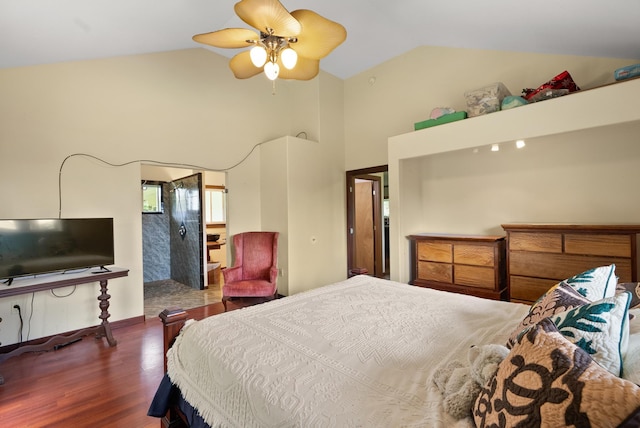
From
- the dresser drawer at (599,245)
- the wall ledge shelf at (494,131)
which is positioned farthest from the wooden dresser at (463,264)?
the dresser drawer at (599,245)

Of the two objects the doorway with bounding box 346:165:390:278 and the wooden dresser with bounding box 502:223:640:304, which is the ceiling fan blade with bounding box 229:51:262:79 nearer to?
the wooden dresser with bounding box 502:223:640:304

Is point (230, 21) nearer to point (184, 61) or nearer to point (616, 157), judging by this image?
point (184, 61)

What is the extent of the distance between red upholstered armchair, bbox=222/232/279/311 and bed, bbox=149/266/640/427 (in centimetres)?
189

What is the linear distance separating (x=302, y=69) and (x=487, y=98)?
194cm

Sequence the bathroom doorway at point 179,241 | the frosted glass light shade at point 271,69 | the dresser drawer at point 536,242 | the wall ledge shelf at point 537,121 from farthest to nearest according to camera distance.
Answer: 1. the bathroom doorway at point 179,241
2. the dresser drawer at point 536,242
3. the wall ledge shelf at point 537,121
4. the frosted glass light shade at point 271,69

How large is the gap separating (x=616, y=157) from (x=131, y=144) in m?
5.09

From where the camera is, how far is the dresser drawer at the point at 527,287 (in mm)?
2816

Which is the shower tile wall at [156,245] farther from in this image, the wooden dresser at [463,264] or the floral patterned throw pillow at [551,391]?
the floral patterned throw pillow at [551,391]

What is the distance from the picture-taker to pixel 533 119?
8.86ft

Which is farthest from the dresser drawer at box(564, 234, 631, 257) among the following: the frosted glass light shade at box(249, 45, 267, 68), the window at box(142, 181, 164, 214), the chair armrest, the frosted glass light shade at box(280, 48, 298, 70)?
the window at box(142, 181, 164, 214)

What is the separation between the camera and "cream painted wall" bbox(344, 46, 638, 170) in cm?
302

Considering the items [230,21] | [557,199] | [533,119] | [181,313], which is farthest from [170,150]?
[557,199]

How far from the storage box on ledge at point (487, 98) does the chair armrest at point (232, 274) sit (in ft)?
11.1

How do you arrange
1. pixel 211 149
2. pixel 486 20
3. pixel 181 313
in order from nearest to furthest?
pixel 181 313
pixel 486 20
pixel 211 149
